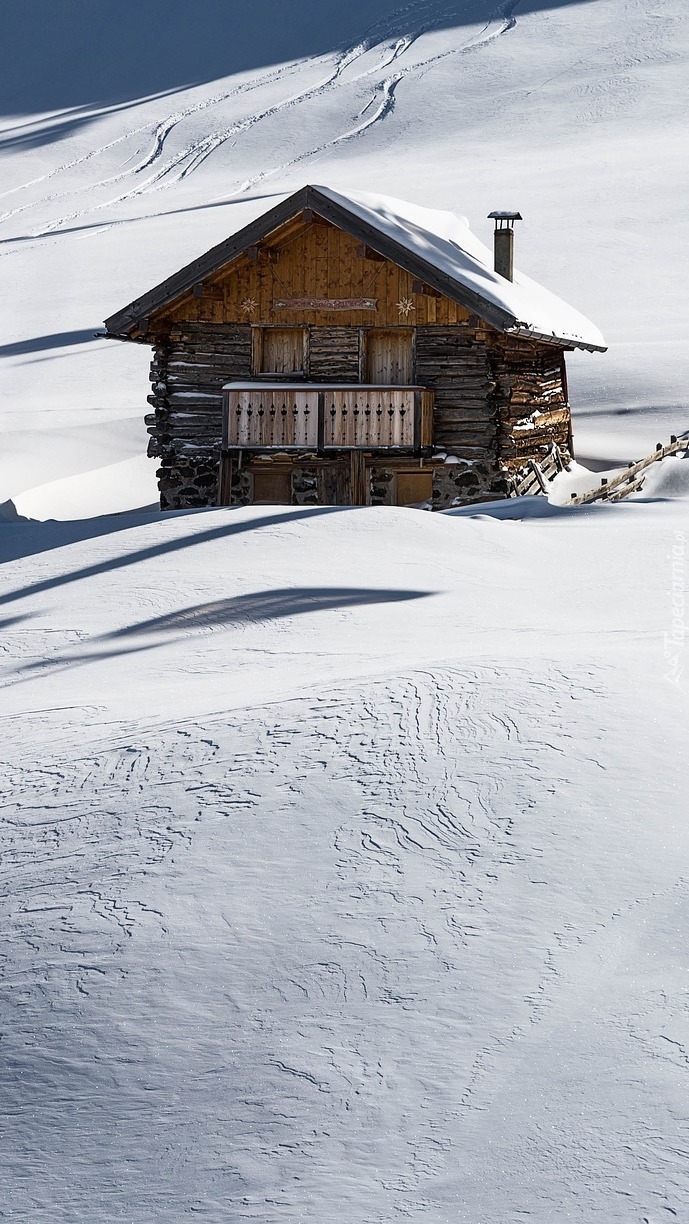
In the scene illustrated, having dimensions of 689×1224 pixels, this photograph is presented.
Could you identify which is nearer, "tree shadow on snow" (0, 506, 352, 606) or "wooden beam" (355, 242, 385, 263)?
"tree shadow on snow" (0, 506, 352, 606)

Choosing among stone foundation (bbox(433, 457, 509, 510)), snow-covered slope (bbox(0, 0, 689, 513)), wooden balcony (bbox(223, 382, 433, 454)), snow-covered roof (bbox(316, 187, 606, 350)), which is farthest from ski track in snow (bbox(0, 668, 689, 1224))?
snow-covered slope (bbox(0, 0, 689, 513))

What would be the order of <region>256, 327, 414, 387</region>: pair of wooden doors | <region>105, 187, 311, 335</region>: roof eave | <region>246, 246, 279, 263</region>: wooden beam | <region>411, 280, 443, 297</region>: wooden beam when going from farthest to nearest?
<region>256, 327, 414, 387</region>: pair of wooden doors
<region>411, 280, 443, 297</region>: wooden beam
<region>246, 246, 279, 263</region>: wooden beam
<region>105, 187, 311, 335</region>: roof eave

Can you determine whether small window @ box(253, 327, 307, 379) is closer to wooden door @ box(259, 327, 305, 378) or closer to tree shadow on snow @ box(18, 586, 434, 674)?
wooden door @ box(259, 327, 305, 378)

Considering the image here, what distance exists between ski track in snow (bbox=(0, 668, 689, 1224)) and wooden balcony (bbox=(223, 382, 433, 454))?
14.7m

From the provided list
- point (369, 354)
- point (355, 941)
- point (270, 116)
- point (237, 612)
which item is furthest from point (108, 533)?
point (270, 116)

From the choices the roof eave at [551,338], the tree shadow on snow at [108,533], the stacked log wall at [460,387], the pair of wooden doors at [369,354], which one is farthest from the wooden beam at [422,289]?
the tree shadow on snow at [108,533]

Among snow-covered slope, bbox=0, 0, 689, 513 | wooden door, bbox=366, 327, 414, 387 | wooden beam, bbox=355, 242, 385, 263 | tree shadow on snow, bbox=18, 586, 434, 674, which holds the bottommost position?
tree shadow on snow, bbox=18, 586, 434, 674

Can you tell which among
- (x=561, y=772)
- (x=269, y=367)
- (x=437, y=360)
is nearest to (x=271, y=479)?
(x=269, y=367)

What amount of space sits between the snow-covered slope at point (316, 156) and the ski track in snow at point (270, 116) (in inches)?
8.7

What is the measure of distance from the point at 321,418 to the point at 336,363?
3.95 feet

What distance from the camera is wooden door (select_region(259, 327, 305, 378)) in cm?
2155

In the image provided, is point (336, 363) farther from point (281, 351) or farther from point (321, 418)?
point (321, 418)

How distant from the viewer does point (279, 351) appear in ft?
70.8

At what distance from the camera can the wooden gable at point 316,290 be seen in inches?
826
